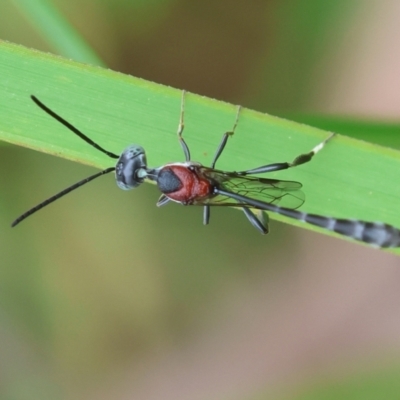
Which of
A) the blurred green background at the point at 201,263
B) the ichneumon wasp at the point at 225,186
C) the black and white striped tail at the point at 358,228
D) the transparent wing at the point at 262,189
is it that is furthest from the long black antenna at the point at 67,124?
the blurred green background at the point at 201,263

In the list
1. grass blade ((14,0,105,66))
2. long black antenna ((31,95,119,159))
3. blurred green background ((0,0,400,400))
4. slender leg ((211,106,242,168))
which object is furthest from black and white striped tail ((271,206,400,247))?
blurred green background ((0,0,400,400))

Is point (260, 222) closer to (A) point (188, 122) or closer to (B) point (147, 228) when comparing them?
(A) point (188, 122)

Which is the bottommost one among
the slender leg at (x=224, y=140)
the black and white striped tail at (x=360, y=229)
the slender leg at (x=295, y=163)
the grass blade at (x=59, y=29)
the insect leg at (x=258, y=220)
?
the black and white striped tail at (x=360, y=229)

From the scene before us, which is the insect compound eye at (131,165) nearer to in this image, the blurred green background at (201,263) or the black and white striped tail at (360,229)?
the black and white striped tail at (360,229)

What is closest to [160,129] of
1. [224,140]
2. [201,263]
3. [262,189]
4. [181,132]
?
[181,132]

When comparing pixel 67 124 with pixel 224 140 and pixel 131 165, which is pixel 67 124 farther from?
pixel 224 140

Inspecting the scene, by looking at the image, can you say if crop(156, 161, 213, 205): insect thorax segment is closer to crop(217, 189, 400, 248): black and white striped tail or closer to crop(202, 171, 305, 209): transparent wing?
crop(202, 171, 305, 209): transparent wing

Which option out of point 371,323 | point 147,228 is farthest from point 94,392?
point 371,323
